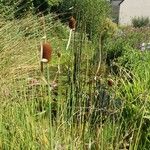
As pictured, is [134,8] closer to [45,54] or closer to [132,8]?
[132,8]

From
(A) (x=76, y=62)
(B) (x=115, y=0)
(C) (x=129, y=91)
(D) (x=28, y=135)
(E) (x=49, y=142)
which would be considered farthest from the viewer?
(B) (x=115, y=0)

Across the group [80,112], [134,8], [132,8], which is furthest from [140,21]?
[80,112]

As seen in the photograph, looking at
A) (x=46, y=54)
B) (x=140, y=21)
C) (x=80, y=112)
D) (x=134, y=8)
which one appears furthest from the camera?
(x=134, y=8)

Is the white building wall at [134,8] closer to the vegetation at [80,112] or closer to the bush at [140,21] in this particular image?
the bush at [140,21]

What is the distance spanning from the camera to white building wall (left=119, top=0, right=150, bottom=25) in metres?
44.7

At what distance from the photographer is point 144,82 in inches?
185

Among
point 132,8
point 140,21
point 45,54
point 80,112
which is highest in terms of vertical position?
point 132,8

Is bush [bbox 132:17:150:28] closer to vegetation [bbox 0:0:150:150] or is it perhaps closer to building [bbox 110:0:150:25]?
building [bbox 110:0:150:25]

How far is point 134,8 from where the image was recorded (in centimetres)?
4606

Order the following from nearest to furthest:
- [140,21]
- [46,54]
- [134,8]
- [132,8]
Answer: [46,54] < [140,21] < [132,8] < [134,8]

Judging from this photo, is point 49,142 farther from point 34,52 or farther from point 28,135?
point 34,52

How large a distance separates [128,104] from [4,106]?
39.3 inches

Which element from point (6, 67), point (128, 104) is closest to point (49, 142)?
point (128, 104)

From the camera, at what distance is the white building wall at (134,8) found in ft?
147
